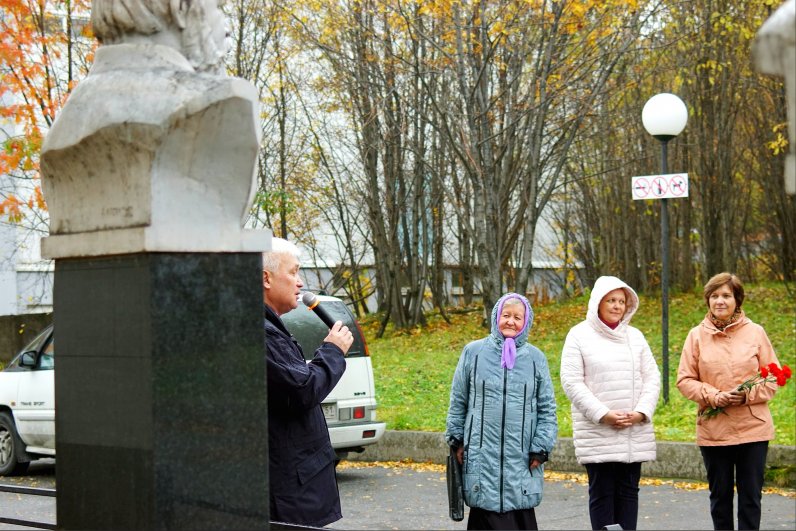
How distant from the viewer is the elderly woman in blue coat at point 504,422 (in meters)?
6.51

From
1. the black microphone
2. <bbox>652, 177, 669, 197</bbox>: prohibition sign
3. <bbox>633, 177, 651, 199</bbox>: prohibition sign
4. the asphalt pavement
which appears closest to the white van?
the asphalt pavement

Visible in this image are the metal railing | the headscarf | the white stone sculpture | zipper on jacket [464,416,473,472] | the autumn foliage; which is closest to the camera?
the white stone sculpture

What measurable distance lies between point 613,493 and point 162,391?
4.15m

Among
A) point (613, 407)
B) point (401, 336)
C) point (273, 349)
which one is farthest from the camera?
point (401, 336)

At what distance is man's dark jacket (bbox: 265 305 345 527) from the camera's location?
498 cm

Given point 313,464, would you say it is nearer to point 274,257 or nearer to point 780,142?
point 274,257

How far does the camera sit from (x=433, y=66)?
1914cm

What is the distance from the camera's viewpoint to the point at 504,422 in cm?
664

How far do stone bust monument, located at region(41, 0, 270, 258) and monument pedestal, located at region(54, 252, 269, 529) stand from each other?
11 cm

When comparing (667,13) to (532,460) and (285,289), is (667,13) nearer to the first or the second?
(532,460)

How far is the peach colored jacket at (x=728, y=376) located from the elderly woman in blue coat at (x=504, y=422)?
1.46 m

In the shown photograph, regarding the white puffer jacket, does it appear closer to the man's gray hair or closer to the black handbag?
the black handbag

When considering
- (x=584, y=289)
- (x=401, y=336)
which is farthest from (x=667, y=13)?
(x=584, y=289)

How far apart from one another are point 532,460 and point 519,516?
306 mm
